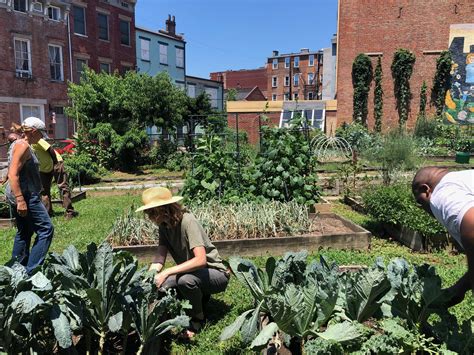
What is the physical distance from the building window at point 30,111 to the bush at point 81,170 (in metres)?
11.3

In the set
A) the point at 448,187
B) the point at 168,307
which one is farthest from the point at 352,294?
the point at 168,307

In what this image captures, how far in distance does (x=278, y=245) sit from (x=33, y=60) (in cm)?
2320

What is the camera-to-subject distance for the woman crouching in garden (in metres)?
3.28

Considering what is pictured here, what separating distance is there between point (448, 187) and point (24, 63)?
25982mm

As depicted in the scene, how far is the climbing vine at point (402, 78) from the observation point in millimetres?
25812

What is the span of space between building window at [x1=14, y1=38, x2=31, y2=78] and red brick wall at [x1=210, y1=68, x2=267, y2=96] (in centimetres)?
A: 5704

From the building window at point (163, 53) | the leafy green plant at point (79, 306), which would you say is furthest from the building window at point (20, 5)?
the leafy green plant at point (79, 306)

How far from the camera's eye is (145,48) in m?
33.2

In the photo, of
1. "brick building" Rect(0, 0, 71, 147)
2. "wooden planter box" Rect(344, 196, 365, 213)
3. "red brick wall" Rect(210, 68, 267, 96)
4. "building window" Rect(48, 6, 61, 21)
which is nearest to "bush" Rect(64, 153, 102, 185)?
"wooden planter box" Rect(344, 196, 365, 213)

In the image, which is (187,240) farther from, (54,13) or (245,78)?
(245,78)

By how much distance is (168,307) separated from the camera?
3.00 metres

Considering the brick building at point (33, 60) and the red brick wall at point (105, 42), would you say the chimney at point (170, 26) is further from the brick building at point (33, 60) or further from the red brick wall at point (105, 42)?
the brick building at point (33, 60)

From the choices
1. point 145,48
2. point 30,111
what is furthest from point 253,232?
point 145,48

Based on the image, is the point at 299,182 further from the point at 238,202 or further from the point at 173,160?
the point at 173,160
